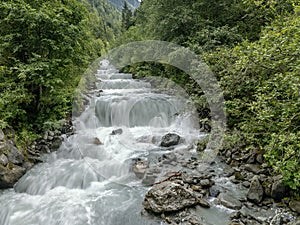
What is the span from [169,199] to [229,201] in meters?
1.30

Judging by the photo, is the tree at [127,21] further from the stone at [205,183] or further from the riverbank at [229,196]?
the stone at [205,183]

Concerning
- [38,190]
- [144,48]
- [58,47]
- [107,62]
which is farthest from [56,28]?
[107,62]

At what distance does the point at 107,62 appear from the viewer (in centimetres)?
2666

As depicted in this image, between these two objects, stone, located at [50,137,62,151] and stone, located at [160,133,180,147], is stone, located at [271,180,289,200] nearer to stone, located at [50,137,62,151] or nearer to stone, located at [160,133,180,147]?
stone, located at [160,133,180,147]

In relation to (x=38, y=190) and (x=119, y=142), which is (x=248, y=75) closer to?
(x=119, y=142)

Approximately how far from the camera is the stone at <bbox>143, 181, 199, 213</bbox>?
4.37m

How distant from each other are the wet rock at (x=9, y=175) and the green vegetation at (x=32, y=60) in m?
1.22

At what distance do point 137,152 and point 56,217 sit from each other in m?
3.51

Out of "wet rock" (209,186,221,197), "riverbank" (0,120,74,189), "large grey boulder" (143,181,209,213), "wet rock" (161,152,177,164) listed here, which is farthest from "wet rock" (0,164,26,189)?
"wet rock" (209,186,221,197)

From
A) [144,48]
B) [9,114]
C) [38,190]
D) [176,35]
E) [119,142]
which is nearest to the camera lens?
[38,190]

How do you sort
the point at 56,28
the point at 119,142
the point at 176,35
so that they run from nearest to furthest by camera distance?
the point at 56,28, the point at 119,142, the point at 176,35

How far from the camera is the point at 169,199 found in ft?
14.6

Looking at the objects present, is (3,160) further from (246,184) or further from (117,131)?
(246,184)

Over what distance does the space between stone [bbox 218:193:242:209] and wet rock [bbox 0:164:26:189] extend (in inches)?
197
